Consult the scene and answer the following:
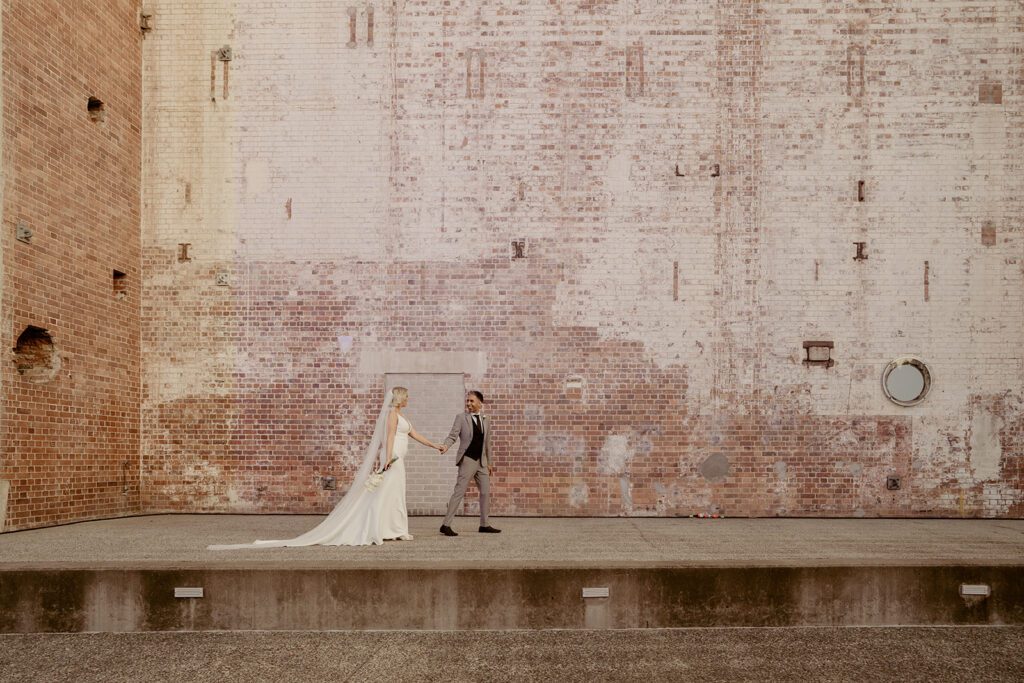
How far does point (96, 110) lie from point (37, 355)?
3290 millimetres

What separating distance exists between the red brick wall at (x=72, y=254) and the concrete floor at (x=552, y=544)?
2.17ft

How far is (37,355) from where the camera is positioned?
442 inches

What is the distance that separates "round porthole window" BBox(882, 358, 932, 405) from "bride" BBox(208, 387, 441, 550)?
6.45 metres

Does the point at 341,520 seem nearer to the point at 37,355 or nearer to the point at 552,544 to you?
the point at 552,544

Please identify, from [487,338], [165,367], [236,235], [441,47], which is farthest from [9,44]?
[487,338]

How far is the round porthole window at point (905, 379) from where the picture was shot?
12859 millimetres

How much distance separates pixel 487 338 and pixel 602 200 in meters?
2.38

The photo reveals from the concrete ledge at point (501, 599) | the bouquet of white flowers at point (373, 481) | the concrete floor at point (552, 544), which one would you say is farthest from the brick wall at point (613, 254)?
the concrete ledge at point (501, 599)

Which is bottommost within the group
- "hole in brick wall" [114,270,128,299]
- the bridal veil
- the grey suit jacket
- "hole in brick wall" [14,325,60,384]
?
the bridal veil

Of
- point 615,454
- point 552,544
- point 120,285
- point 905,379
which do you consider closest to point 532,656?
point 552,544

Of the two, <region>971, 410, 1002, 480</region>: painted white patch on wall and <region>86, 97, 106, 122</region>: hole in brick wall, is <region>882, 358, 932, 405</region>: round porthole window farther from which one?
<region>86, 97, 106, 122</region>: hole in brick wall

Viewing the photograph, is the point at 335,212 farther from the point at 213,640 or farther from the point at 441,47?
the point at 213,640

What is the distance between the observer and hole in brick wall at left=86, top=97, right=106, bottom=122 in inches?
485

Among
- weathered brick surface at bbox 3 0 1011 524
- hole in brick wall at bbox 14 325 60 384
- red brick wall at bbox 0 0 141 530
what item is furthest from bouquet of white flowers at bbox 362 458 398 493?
hole in brick wall at bbox 14 325 60 384
